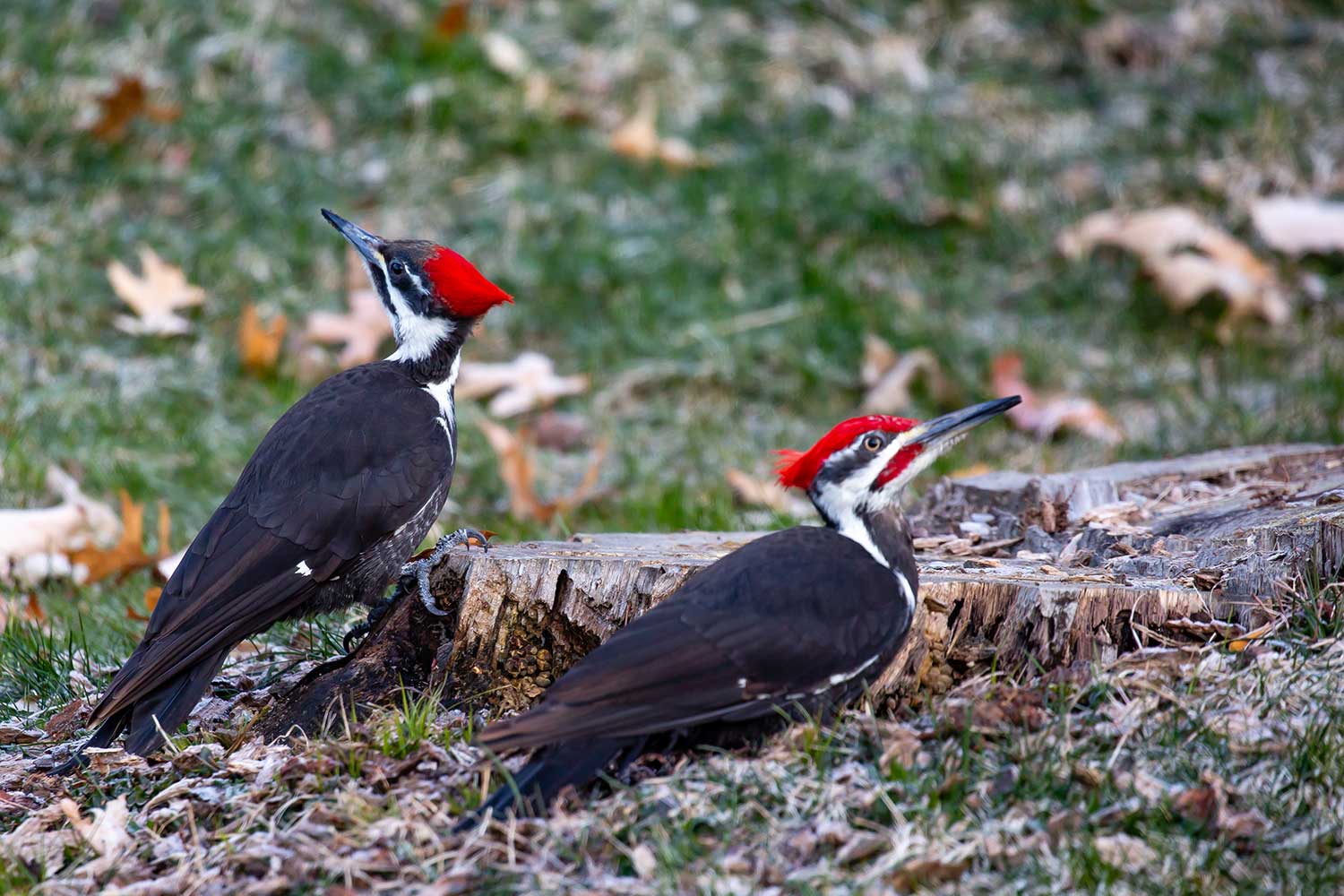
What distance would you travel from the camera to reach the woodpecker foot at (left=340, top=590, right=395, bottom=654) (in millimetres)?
4102

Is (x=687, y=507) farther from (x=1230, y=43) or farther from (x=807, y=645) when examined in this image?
(x=1230, y=43)

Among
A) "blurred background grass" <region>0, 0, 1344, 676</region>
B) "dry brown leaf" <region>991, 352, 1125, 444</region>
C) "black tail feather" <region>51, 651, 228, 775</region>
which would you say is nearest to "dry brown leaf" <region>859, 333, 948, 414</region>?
"blurred background grass" <region>0, 0, 1344, 676</region>

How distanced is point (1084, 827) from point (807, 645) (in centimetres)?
A: 67

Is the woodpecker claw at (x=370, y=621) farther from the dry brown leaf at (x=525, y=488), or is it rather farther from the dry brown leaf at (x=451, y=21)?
the dry brown leaf at (x=451, y=21)

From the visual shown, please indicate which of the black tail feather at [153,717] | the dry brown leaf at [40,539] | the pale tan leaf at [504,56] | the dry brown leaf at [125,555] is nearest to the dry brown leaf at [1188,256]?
the pale tan leaf at [504,56]

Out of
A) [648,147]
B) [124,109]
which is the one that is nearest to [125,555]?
[124,109]

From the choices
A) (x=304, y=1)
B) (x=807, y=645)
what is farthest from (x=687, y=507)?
(x=304, y=1)

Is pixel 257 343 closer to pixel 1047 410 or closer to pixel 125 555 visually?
pixel 125 555

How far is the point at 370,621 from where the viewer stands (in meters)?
4.36

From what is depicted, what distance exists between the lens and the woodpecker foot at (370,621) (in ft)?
13.5

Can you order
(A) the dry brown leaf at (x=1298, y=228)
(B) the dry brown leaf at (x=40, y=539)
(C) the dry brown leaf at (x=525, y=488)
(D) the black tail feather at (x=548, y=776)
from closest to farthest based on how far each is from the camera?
1. (D) the black tail feather at (x=548, y=776)
2. (B) the dry brown leaf at (x=40, y=539)
3. (C) the dry brown leaf at (x=525, y=488)
4. (A) the dry brown leaf at (x=1298, y=228)

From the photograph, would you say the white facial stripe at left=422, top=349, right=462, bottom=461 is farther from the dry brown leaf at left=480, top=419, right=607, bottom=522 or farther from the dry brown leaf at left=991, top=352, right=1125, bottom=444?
the dry brown leaf at left=991, top=352, right=1125, bottom=444

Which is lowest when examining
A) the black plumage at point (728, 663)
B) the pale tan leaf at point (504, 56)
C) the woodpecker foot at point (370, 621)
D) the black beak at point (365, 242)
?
the woodpecker foot at point (370, 621)

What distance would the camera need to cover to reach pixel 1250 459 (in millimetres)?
5008
